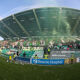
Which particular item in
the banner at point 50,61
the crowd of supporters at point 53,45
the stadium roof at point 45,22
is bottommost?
the banner at point 50,61

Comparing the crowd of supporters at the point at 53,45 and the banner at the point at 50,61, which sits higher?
the crowd of supporters at the point at 53,45

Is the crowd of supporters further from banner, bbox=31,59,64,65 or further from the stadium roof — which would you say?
the stadium roof

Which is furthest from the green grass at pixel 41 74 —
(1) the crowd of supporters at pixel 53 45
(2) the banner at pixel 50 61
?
(1) the crowd of supporters at pixel 53 45

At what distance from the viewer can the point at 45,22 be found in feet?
167

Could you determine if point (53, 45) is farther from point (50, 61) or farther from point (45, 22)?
point (45, 22)

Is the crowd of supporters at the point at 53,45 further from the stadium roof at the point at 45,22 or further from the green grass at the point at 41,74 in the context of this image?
the green grass at the point at 41,74

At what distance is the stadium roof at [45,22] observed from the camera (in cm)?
4588

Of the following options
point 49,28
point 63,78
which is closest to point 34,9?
point 49,28

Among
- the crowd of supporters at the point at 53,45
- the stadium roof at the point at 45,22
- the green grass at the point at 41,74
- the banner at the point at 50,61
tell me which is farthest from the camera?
the stadium roof at the point at 45,22

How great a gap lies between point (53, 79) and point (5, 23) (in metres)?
53.7

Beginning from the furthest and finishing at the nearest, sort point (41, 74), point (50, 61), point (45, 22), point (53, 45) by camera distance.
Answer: point (45, 22) → point (53, 45) → point (50, 61) → point (41, 74)

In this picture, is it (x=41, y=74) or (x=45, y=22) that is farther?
(x=45, y=22)

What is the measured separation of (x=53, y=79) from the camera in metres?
10.5

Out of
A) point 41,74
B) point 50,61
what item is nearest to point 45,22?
point 50,61
